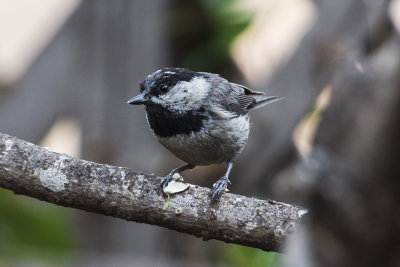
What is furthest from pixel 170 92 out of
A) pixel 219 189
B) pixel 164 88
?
pixel 219 189

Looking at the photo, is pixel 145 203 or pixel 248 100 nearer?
A: pixel 145 203

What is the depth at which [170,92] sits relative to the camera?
10.7 ft

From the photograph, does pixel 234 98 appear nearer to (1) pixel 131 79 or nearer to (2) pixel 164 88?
(2) pixel 164 88

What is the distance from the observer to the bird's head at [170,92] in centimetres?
324

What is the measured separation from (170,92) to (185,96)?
0.32 ft

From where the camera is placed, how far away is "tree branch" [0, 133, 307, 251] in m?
2.43

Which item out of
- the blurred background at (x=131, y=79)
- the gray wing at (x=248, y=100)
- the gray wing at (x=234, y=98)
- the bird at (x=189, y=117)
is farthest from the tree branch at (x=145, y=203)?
the blurred background at (x=131, y=79)

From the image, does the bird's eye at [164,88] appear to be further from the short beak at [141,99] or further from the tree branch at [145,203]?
the tree branch at [145,203]

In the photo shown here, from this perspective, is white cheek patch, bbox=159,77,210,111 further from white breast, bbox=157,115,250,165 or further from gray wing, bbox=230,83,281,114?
gray wing, bbox=230,83,281,114

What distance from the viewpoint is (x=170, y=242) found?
17.4ft

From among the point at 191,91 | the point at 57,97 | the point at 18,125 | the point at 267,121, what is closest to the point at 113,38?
the point at 57,97

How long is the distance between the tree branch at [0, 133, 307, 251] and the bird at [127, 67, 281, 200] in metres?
0.57

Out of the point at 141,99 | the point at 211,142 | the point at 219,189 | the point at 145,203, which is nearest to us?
the point at 145,203

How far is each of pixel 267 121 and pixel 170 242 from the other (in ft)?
4.74
